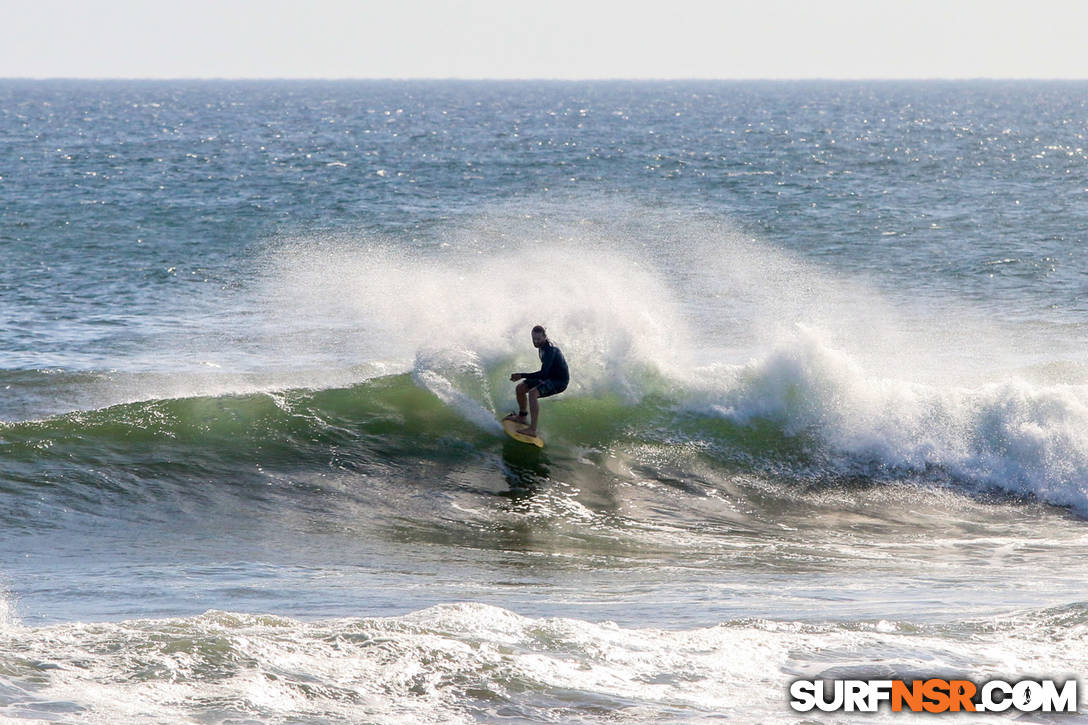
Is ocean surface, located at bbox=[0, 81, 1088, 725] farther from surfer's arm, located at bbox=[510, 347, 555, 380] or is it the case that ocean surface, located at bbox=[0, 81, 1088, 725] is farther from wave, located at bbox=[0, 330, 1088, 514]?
surfer's arm, located at bbox=[510, 347, 555, 380]

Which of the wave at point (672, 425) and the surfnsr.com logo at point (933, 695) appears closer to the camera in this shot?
the surfnsr.com logo at point (933, 695)

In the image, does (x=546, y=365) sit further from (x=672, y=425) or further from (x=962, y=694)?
(x=962, y=694)

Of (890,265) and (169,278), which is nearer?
(169,278)

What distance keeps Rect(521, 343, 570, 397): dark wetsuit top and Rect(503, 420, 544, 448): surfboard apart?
59 centimetres

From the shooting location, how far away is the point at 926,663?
7.20m

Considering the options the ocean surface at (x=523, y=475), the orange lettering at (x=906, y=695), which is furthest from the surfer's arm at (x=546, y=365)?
the orange lettering at (x=906, y=695)

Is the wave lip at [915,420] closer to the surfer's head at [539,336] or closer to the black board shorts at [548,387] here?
the black board shorts at [548,387]

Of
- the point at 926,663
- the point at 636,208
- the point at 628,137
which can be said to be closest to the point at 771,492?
the point at 926,663

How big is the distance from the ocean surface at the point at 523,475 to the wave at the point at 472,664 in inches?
1.1

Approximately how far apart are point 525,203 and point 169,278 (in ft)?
48.8

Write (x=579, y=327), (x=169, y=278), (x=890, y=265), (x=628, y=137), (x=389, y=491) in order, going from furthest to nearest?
(x=628, y=137) < (x=890, y=265) < (x=169, y=278) < (x=579, y=327) < (x=389, y=491)

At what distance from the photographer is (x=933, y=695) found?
6.83 m

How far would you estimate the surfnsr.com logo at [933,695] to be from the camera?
668 centimetres

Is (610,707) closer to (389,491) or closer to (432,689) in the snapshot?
(432,689)
